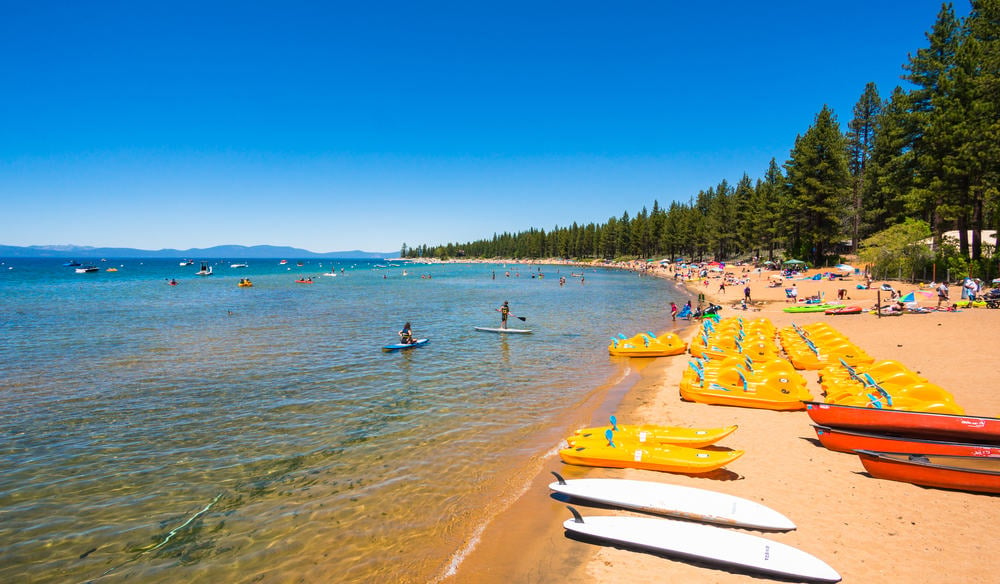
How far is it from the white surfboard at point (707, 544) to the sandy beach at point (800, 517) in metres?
0.20

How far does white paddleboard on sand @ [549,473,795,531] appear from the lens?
699 cm

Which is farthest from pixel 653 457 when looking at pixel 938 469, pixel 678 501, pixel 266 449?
pixel 266 449

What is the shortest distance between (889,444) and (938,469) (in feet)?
3.31

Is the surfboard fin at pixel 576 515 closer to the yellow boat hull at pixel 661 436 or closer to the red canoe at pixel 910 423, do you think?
the yellow boat hull at pixel 661 436

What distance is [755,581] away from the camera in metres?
6.00

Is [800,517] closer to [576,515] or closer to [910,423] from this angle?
[576,515]

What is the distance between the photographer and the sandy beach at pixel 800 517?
20.2 ft

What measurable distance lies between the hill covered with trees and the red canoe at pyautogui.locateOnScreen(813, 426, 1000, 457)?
100.0 ft

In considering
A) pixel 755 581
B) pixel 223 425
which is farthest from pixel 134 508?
pixel 755 581

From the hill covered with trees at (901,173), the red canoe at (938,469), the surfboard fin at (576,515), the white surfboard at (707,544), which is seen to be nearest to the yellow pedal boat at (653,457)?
the surfboard fin at (576,515)

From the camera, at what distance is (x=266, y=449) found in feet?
36.0

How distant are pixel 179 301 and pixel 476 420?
49.1 metres

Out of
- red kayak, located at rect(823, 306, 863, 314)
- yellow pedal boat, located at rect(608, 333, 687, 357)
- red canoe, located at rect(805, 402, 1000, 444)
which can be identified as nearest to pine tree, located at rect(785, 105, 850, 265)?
red kayak, located at rect(823, 306, 863, 314)

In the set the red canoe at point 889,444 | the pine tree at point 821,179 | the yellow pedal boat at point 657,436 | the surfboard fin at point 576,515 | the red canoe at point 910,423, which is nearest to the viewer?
the surfboard fin at point 576,515
